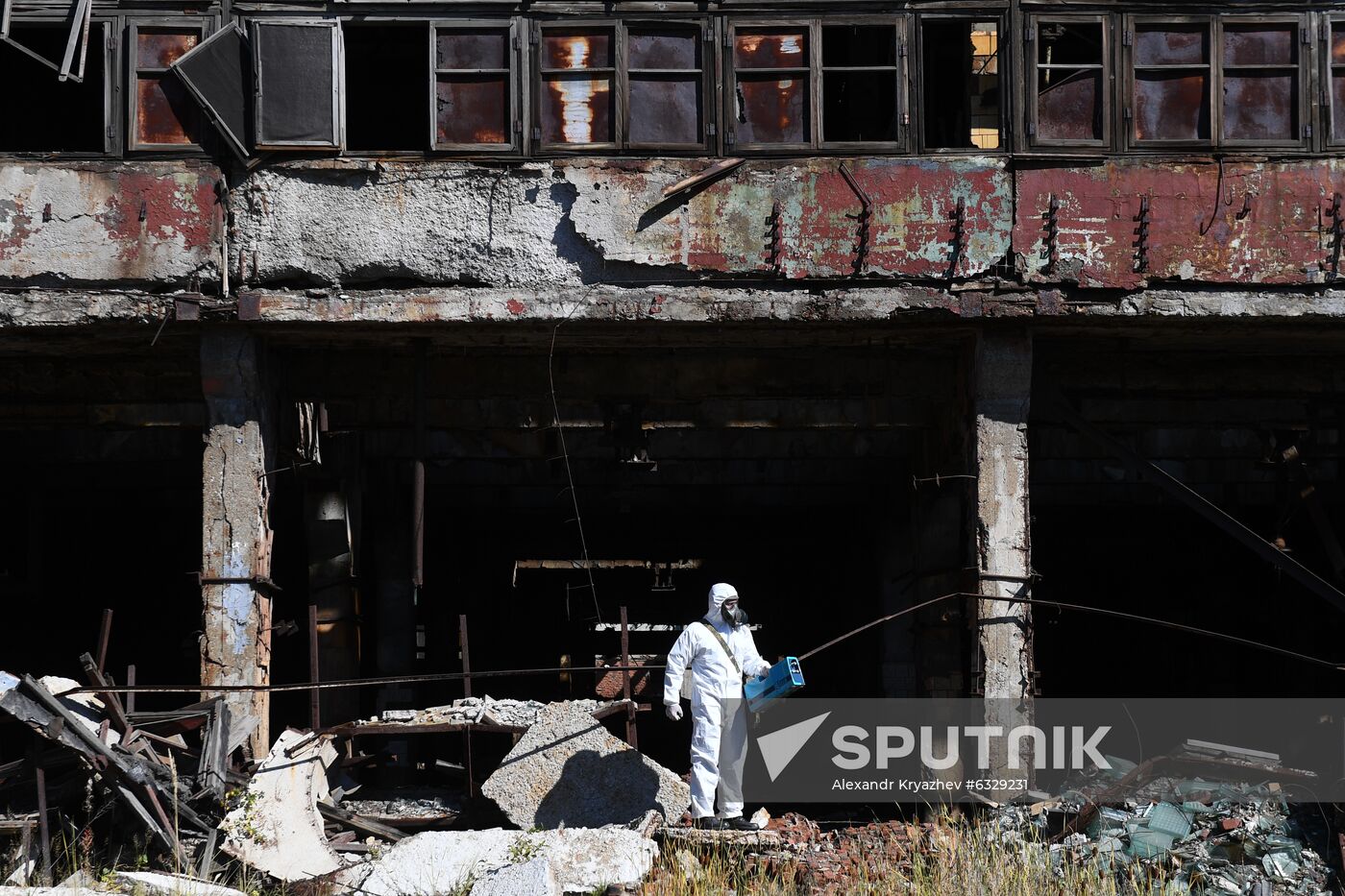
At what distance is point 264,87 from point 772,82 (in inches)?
151

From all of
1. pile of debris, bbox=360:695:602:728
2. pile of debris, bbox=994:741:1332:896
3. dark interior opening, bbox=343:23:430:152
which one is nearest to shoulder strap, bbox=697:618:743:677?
pile of debris, bbox=360:695:602:728

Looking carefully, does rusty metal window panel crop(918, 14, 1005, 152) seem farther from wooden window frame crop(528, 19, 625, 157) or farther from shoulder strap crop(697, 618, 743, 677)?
shoulder strap crop(697, 618, 743, 677)

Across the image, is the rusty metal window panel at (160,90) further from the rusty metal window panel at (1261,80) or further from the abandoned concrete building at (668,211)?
the rusty metal window panel at (1261,80)

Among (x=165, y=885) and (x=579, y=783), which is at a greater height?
(x=579, y=783)

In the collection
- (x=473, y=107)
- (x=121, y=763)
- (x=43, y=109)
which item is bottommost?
(x=121, y=763)

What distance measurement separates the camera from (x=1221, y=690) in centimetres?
→ 1692

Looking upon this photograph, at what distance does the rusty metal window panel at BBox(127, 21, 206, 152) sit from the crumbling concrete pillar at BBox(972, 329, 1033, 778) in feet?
20.5

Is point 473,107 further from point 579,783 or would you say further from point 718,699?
point 579,783

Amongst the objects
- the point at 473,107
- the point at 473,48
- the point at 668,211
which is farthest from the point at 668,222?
the point at 473,48

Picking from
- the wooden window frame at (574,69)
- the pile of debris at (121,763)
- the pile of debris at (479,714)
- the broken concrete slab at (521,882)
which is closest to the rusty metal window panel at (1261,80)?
the wooden window frame at (574,69)

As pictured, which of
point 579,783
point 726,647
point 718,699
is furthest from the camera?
point 579,783

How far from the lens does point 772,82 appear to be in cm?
1177

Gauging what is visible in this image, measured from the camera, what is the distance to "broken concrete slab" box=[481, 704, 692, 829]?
36.2 feet

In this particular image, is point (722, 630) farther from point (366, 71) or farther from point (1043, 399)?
point (366, 71)
